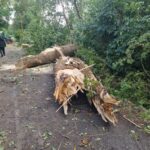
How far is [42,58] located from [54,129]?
6.56m

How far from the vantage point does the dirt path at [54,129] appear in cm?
504

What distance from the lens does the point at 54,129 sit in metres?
5.57

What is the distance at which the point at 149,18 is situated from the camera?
8.38 metres

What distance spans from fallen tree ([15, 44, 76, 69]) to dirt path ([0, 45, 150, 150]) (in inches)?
148

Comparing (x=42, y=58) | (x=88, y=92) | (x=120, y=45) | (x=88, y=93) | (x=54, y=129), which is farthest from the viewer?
(x=42, y=58)

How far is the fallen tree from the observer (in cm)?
1120

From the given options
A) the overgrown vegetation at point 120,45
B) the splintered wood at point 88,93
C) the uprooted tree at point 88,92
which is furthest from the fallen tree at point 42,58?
the splintered wood at point 88,93

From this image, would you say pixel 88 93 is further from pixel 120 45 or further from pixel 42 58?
pixel 42 58

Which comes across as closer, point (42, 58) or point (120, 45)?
point (120, 45)

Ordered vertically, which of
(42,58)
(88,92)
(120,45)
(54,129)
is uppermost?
(120,45)

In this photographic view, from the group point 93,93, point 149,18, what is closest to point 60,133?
point 93,93

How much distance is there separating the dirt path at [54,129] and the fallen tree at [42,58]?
3.77m

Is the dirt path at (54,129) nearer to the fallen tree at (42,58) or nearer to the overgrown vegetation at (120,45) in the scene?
the overgrown vegetation at (120,45)

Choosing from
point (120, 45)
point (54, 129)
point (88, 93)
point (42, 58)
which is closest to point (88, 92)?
point (88, 93)
